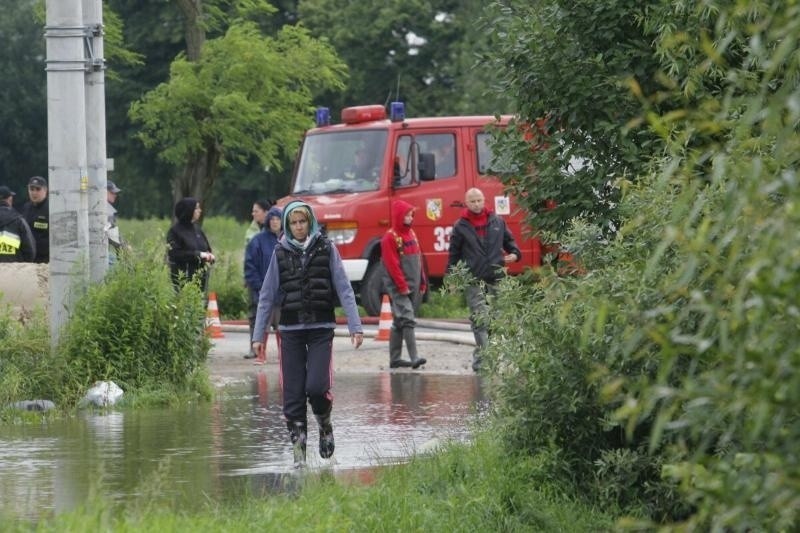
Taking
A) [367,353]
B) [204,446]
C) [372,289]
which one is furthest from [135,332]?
[372,289]

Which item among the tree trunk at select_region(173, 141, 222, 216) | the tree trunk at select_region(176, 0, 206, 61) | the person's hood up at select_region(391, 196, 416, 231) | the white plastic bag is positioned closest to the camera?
the white plastic bag

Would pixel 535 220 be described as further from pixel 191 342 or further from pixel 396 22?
pixel 396 22

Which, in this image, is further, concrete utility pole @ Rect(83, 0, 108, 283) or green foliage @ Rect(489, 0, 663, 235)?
concrete utility pole @ Rect(83, 0, 108, 283)

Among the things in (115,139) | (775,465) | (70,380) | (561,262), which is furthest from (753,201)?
(115,139)

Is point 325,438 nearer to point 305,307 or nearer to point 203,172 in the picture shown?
point 305,307

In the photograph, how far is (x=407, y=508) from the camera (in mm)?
8367

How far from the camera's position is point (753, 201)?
4098mm

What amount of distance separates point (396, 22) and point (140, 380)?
4895 cm

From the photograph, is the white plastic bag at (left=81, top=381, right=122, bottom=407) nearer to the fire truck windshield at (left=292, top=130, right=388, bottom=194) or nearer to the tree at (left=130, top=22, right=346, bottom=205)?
the fire truck windshield at (left=292, top=130, right=388, bottom=194)

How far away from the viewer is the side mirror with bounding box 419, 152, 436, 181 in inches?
973

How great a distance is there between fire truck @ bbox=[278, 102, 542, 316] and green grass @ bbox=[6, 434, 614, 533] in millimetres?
14980

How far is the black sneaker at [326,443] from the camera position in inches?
443

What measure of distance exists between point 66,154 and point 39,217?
12.3 feet

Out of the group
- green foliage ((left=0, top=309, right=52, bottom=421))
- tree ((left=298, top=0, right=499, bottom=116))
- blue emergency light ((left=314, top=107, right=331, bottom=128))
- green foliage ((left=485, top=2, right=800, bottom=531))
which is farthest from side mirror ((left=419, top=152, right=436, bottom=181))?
tree ((left=298, top=0, right=499, bottom=116))
